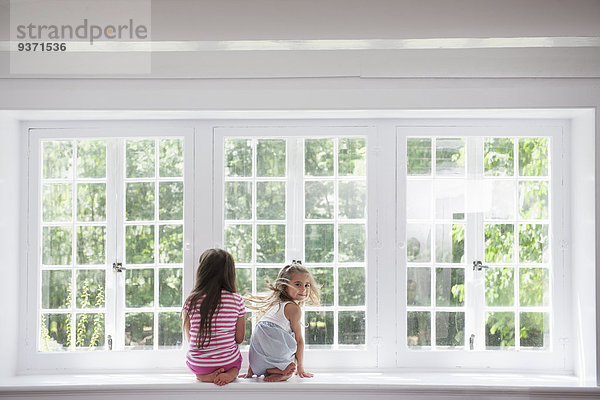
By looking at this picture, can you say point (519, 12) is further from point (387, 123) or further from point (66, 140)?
point (66, 140)

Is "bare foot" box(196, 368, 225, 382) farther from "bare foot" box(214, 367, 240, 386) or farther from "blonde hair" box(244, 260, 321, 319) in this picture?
"blonde hair" box(244, 260, 321, 319)

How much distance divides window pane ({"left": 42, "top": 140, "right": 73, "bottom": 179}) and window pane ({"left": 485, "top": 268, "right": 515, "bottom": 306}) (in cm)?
254

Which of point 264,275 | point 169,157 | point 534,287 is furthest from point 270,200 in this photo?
point 534,287

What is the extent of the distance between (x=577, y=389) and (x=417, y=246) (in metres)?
1.10

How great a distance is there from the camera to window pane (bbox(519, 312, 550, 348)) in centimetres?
324

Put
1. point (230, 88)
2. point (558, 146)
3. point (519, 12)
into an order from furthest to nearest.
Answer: point (558, 146) < point (230, 88) < point (519, 12)

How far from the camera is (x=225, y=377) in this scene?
289 centimetres

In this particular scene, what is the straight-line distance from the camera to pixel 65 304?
3.28 m

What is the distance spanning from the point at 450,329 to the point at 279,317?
103 cm

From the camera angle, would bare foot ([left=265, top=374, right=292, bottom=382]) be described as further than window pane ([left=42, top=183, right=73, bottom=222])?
No

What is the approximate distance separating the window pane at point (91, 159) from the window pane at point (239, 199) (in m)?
0.75

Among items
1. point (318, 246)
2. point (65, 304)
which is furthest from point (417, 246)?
point (65, 304)

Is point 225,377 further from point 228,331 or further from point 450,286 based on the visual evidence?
point 450,286

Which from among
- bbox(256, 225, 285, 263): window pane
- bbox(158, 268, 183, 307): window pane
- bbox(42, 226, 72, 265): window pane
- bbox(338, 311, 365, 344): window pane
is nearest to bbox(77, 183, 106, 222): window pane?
bbox(42, 226, 72, 265): window pane
